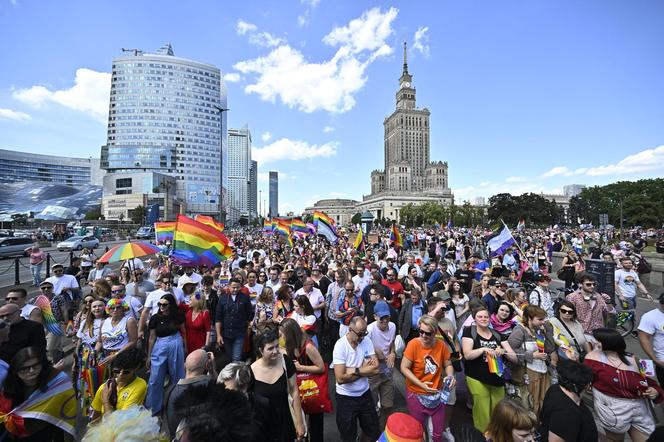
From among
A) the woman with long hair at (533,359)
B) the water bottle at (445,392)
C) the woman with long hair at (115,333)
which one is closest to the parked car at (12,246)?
the woman with long hair at (115,333)

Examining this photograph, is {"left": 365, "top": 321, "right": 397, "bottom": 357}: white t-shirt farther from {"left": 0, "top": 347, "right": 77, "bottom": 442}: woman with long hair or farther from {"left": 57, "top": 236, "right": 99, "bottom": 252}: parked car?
{"left": 57, "top": 236, "right": 99, "bottom": 252}: parked car

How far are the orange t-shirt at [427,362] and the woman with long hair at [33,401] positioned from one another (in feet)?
10.7

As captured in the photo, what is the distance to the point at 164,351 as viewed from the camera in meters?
4.29

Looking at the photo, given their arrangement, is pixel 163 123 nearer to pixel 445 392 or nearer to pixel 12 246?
pixel 12 246

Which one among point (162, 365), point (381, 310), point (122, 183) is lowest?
point (162, 365)

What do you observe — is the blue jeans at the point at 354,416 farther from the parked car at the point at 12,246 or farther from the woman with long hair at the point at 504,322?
the parked car at the point at 12,246

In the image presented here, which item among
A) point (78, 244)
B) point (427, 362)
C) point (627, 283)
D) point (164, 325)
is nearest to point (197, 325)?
point (164, 325)

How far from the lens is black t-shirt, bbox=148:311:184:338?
4359 millimetres

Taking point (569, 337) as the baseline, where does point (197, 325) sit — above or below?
below

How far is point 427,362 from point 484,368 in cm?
75

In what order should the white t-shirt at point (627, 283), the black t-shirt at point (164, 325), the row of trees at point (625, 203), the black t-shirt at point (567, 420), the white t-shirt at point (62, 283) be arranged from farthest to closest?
the row of trees at point (625, 203), the white t-shirt at point (627, 283), the white t-shirt at point (62, 283), the black t-shirt at point (164, 325), the black t-shirt at point (567, 420)

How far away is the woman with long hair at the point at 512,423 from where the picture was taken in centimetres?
226

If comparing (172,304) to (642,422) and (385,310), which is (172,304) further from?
(642,422)

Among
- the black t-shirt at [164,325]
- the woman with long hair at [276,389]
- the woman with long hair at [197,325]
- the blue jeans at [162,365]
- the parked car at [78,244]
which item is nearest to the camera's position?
the woman with long hair at [276,389]
